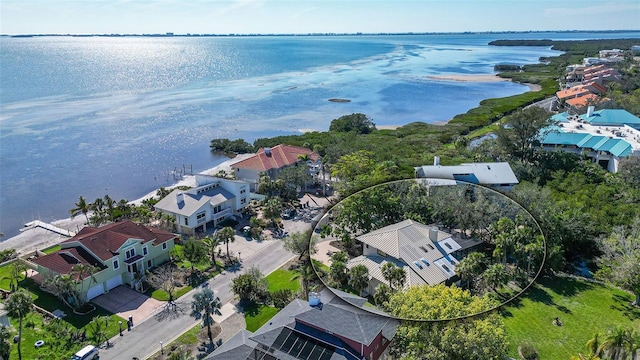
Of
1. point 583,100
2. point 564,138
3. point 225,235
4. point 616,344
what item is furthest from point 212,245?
point 583,100

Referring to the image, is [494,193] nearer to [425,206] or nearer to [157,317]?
[425,206]

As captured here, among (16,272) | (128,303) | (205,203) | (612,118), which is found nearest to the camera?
(128,303)

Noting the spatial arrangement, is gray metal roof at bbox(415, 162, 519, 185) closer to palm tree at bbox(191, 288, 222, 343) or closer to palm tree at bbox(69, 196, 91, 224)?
palm tree at bbox(191, 288, 222, 343)

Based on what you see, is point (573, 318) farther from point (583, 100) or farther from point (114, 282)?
point (583, 100)

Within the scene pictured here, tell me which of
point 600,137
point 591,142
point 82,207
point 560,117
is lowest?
point 82,207

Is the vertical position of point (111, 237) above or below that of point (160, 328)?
above

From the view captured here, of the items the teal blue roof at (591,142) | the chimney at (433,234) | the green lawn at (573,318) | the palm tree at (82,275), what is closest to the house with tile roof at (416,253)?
the chimney at (433,234)
